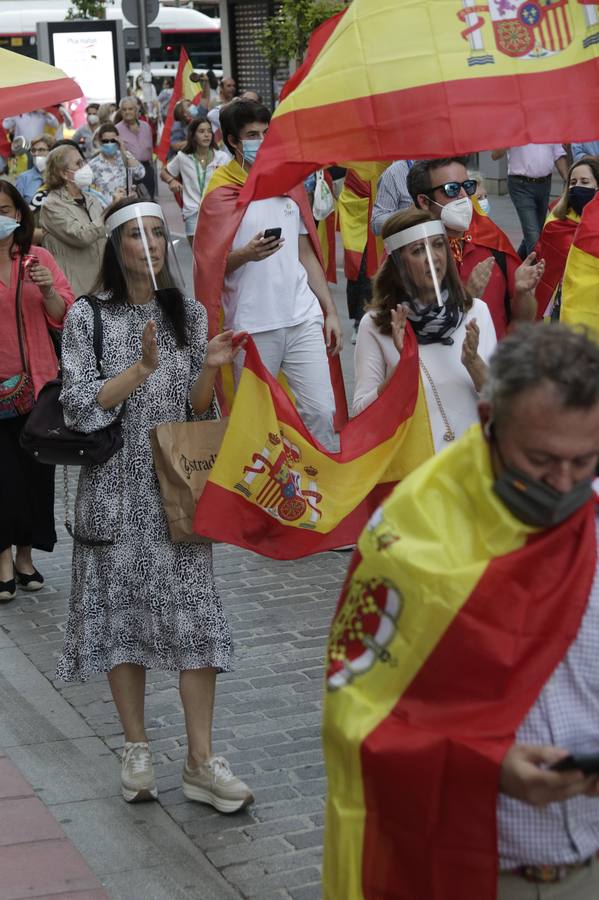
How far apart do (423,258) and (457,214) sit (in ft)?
3.03

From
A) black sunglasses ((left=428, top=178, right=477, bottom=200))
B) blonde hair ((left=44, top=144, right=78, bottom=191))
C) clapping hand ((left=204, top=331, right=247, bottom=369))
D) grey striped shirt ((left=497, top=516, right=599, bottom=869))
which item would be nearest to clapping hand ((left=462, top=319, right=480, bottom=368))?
clapping hand ((left=204, top=331, right=247, bottom=369))

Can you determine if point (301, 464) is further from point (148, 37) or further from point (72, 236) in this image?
point (148, 37)

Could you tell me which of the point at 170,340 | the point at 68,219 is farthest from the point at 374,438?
the point at 68,219

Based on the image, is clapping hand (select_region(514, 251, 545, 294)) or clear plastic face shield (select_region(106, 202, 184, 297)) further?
clapping hand (select_region(514, 251, 545, 294))

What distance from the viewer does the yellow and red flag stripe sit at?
827cm

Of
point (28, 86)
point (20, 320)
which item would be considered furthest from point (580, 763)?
point (28, 86)

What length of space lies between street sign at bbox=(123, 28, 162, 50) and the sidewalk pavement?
16997 millimetres

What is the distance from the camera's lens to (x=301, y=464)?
16.8 feet

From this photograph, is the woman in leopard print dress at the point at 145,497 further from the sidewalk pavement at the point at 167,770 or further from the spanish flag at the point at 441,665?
the spanish flag at the point at 441,665

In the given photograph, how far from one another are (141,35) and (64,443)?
18.3m

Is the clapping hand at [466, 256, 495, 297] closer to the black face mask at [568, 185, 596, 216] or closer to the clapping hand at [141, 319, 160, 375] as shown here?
the clapping hand at [141, 319, 160, 375]

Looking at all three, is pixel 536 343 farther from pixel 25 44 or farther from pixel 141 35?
pixel 25 44

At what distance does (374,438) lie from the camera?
5039mm

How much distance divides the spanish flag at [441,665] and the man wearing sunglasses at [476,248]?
Answer: 2.96m
